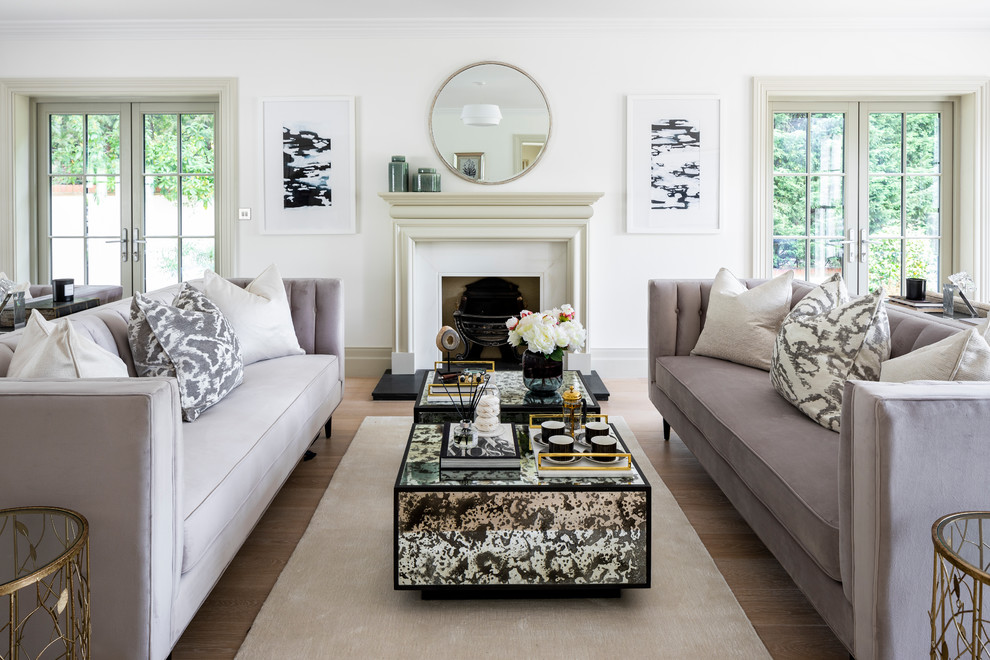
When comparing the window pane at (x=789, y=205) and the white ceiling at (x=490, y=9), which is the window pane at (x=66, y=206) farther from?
the window pane at (x=789, y=205)

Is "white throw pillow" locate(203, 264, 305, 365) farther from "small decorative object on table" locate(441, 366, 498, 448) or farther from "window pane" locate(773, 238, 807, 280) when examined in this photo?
"window pane" locate(773, 238, 807, 280)

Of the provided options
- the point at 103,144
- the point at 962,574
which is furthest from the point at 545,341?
the point at 103,144

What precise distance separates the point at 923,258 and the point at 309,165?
4.47 m

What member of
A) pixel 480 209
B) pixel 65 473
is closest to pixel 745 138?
pixel 480 209

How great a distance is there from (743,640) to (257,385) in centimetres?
Answer: 194

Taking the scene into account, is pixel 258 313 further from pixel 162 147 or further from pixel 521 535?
pixel 162 147

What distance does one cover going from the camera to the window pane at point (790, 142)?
210 inches

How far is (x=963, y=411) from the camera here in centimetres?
148

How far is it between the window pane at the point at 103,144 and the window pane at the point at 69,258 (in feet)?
1.79

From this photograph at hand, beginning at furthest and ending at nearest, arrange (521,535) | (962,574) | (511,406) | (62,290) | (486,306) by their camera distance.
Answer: (486,306) < (62,290) < (511,406) < (521,535) < (962,574)

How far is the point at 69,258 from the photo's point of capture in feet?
18.0

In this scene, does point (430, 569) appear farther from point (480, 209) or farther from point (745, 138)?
point (745, 138)

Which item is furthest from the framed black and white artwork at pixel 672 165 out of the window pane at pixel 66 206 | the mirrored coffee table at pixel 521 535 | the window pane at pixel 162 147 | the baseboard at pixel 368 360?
the window pane at pixel 66 206

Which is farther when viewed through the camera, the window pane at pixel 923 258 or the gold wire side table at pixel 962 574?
the window pane at pixel 923 258
